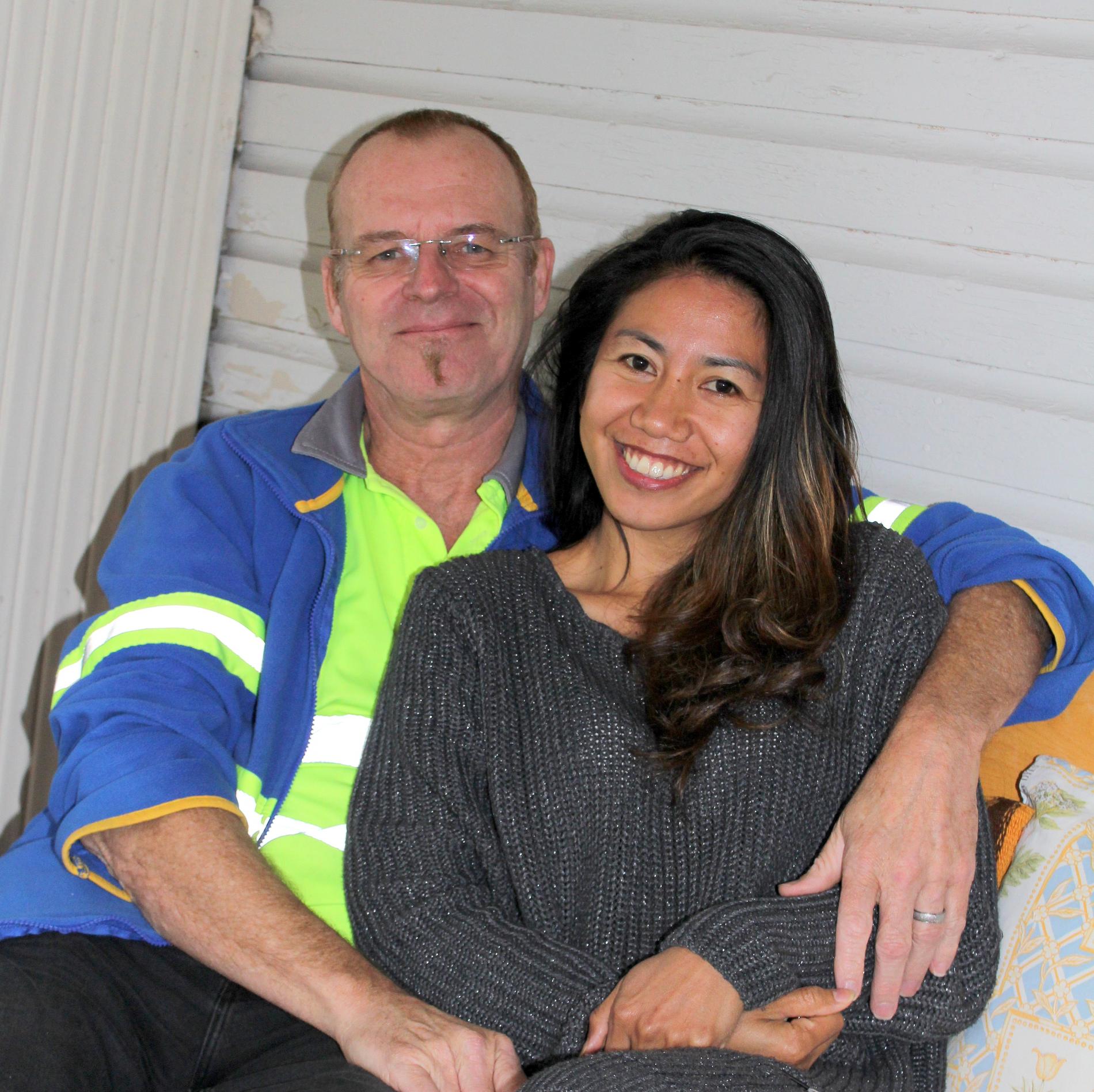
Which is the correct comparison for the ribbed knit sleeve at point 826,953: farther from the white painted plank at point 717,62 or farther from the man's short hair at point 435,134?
the white painted plank at point 717,62

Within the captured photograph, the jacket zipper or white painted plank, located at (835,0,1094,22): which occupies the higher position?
white painted plank, located at (835,0,1094,22)

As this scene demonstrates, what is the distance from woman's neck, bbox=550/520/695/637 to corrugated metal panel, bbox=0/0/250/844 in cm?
128

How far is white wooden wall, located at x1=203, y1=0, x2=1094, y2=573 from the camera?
2283 mm

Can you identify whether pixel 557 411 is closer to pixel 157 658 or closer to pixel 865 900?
pixel 157 658

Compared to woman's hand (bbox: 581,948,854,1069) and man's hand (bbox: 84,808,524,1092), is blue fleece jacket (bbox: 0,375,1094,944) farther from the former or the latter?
woman's hand (bbox: 581,948,854,1069)

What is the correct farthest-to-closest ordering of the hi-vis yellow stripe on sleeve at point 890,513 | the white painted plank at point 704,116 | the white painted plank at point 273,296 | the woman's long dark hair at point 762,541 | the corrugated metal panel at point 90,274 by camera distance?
the white painted plank at point 273,296 → the corrugated metal panel at point 90,274 → the white painted plank at point 704,116 → the hi-vis yellow stripe on sleeve at point 890,513 → the woman's long dark hair at point 762,541

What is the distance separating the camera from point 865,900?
5.21ft

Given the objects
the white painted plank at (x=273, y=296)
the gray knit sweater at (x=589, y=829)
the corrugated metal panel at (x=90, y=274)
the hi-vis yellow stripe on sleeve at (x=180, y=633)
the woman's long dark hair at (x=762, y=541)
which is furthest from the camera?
the white painted plank at (x=273, y=296)

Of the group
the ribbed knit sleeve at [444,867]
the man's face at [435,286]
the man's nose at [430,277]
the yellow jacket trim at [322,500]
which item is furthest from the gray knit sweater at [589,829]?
the man's nose at [430,277]

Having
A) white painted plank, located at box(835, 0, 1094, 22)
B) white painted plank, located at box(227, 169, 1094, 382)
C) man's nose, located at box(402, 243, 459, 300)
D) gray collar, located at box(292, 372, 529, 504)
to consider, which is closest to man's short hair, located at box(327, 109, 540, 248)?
man's nose, located at box(402, 243, 459, 300)

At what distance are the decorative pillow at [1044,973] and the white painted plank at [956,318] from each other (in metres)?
0.90

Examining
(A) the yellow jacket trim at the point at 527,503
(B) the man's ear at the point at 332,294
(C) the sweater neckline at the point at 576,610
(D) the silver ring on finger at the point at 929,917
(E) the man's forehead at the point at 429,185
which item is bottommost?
(D) the silver ring on finger at the point at 929,917

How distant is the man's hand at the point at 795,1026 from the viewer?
1.53 m

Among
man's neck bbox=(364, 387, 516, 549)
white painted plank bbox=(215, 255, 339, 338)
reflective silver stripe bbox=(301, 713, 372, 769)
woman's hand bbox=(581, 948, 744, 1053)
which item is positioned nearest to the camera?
woman's hand bbox=(581, 948, 744, 1053)
